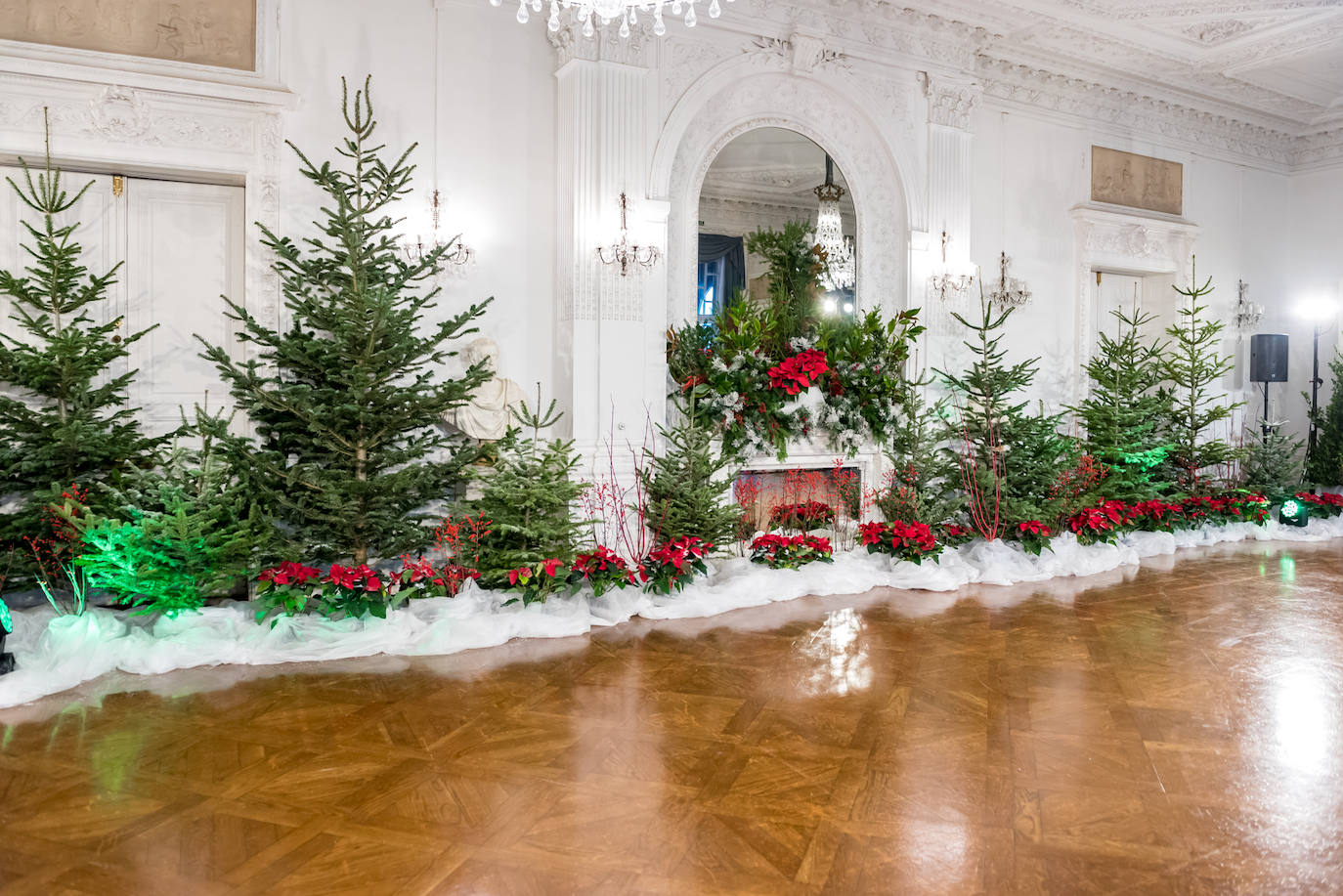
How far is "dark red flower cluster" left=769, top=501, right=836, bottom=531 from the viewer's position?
7.41m

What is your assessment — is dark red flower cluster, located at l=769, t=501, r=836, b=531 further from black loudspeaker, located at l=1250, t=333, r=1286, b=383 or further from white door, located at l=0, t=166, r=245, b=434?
black loudspeaker, located at l=1250, t=333, r=1286, b=383

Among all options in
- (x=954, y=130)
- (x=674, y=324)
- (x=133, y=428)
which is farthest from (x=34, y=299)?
(x=954, y=130)

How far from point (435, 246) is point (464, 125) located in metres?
1.01

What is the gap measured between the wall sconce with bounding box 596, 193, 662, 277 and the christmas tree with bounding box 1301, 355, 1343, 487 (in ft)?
28.9

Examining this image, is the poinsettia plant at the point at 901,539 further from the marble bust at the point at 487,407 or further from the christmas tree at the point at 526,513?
the marble bust at the point at 487,407

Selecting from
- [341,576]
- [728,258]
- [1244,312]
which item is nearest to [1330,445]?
[1244,312]

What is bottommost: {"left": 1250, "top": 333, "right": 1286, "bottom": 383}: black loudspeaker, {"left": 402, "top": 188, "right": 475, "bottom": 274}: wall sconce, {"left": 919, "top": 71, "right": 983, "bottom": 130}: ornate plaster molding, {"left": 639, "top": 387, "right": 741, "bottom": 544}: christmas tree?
{"left": 639, "top": 387, "right": 741, "bottom": 544}: christmas tree

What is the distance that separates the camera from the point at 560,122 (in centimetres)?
680

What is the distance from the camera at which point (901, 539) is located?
266 inches

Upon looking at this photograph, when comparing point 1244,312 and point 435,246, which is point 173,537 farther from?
point 1244,312

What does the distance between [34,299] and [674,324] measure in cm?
428

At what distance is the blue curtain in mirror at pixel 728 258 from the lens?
7469mm

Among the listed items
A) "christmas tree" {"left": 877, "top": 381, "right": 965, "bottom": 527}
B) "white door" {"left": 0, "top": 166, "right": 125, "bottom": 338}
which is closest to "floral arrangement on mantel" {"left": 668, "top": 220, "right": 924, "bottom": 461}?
"christmas tree" {"left": 877, "top": 381, "right": 965, "bottom": 527}

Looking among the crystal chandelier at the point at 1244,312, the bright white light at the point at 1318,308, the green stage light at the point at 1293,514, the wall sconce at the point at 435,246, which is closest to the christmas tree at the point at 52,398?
the wall sconce at the point at 435,246
